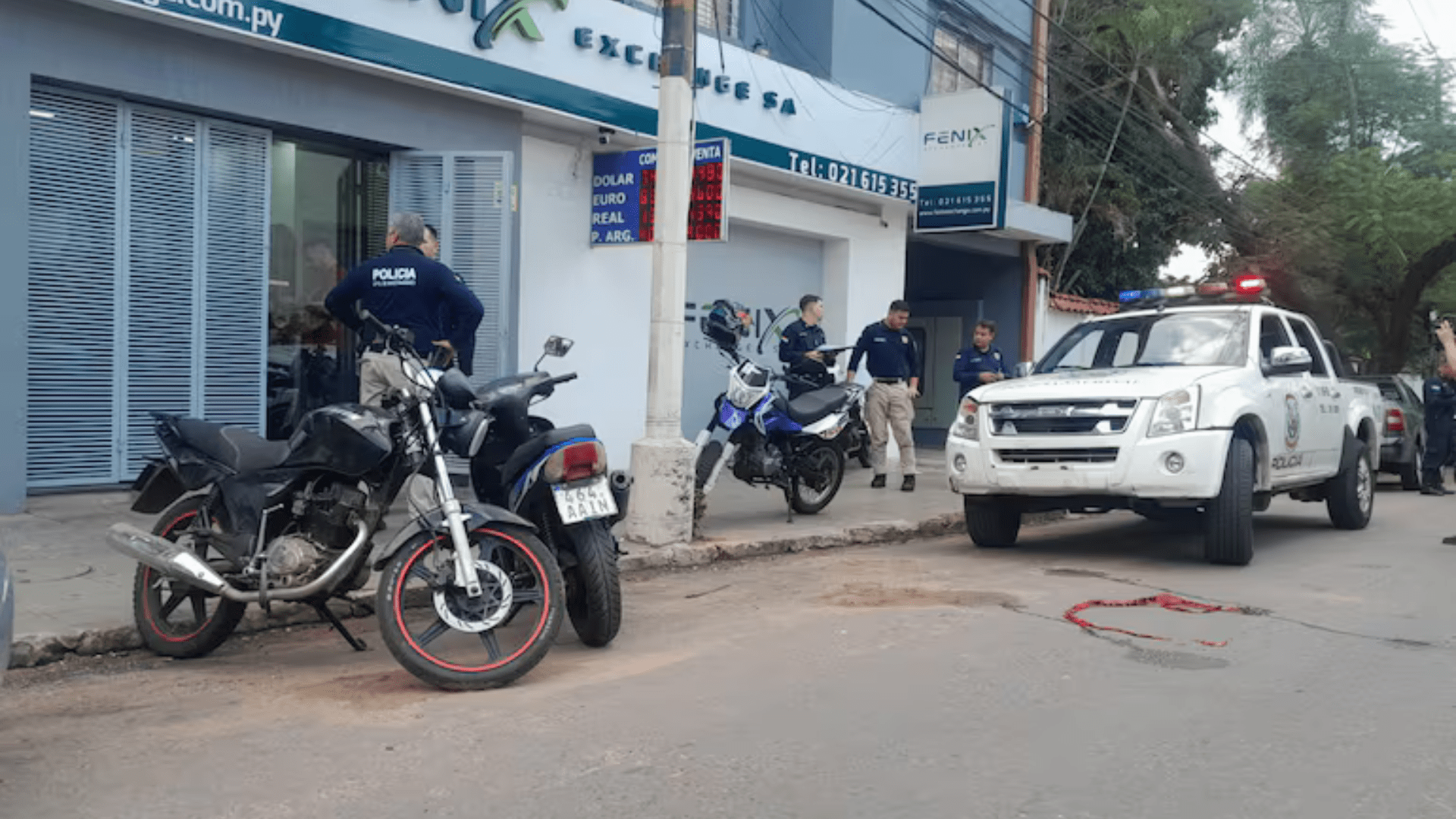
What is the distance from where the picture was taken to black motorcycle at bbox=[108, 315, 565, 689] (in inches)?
186

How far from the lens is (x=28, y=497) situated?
8.17 m

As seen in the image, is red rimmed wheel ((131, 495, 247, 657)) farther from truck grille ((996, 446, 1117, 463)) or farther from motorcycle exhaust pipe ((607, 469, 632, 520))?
truck grille ((996, 446, 1117, 463))

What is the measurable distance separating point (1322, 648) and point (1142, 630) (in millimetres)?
785

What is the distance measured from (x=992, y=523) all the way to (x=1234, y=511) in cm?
169

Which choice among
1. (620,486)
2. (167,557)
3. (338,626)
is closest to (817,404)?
(620,486)

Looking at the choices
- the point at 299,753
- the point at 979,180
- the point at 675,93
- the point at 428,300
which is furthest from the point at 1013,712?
the point at 979,180

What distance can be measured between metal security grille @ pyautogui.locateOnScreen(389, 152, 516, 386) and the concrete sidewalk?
2.45 m

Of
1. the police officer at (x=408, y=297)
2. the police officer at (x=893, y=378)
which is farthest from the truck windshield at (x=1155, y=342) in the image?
the police officer at (x=408, y=297)

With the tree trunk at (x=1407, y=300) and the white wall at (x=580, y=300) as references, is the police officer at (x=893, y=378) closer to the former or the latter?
the white wall at (x=580, y=300)

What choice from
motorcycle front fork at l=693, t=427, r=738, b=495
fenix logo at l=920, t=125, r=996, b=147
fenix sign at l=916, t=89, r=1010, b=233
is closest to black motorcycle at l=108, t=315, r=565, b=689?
motorcycle front fork at l=693, t=427, r=738, b=495

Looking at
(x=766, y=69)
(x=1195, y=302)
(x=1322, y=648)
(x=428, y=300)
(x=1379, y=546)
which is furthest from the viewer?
(x=766, y=69)

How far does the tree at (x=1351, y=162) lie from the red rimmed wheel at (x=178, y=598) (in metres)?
20.6

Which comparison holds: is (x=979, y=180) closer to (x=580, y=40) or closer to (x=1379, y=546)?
(x=580, y=40)

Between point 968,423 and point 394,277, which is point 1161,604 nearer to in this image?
point 968,423
